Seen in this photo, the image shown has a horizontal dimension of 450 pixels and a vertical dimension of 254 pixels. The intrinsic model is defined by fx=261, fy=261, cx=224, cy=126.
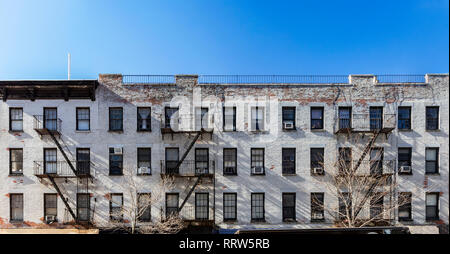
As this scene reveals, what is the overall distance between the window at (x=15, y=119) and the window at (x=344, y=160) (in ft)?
58.3

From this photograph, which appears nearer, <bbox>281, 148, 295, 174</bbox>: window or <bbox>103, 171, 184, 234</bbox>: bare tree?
<bbox>103, 171, 184, 234</bbox>: bare tree

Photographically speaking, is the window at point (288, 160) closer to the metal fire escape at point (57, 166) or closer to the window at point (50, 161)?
the metal fire escape at point (57, 166)

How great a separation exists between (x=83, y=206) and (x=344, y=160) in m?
14.4

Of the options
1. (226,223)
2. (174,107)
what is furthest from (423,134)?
(174,107)

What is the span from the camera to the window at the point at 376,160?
14.1 meters

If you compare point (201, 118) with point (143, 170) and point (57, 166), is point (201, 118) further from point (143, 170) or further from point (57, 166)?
point (57, 166)

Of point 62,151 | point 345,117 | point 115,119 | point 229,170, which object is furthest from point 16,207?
point 345,117

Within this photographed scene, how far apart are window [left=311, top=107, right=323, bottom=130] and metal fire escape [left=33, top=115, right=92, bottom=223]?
12.7 meters

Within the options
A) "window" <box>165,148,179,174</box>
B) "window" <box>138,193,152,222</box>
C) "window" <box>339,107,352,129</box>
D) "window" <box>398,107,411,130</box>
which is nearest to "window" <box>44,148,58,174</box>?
"window" <box>138,193,152,222</box>

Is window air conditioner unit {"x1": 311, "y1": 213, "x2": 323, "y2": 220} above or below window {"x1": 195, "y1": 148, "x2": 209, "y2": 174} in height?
below

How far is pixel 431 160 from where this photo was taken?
14.5m

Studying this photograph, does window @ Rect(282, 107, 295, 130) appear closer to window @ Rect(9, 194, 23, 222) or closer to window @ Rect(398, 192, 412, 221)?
window @ Rect(398, 192, 412, 221)

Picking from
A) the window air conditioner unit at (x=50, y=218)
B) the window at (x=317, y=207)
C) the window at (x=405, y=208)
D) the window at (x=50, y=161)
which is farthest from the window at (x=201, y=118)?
the window at (x=405, y=208)

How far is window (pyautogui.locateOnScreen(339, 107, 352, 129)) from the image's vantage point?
14.8 m
